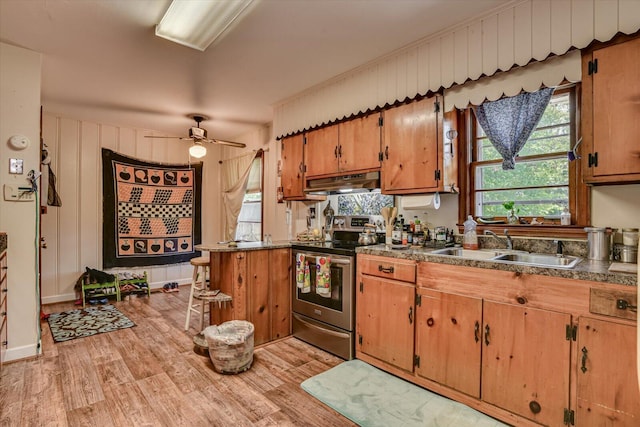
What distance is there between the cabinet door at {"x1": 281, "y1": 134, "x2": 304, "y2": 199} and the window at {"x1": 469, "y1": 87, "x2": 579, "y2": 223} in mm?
1783

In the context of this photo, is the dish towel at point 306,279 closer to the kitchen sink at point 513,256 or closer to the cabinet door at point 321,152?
the cabinet door at point 321,152

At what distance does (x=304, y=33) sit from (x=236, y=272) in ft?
6.79

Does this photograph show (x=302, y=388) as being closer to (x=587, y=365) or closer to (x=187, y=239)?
(x=587, y=365)

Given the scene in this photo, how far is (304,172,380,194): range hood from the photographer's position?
9.36 ft

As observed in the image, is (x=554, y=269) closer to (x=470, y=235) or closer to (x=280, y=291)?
(x=470, y=235)

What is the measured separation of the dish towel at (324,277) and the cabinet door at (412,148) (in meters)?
0.82

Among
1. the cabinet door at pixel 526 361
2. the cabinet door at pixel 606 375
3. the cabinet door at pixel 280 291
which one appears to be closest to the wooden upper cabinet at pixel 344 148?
the cabinet door at pixel 280 291

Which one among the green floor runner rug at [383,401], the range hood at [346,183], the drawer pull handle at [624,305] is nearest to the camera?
the drawer pull handle at [624,305]

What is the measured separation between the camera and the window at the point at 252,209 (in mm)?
5039

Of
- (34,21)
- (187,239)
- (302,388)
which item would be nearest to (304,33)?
(34,21)

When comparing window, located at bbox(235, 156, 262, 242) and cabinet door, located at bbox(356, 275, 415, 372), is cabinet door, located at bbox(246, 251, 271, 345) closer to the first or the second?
cabinet door, located at bbox(356, 275, 415, 372)

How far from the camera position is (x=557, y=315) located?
1623 mm

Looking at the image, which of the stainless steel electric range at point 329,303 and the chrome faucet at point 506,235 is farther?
the stainless steel electric range at point 329,303

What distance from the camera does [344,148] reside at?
3.13m
